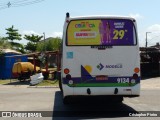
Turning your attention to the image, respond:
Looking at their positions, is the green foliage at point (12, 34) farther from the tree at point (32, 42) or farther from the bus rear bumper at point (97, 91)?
the bus rear bumper at point (97, 91)

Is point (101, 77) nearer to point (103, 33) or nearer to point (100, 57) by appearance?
point (100, 57)

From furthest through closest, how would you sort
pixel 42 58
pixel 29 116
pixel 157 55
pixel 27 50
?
pixel 27 50 → pixel 157 55 → pixel 42 58 → pixel 29 116

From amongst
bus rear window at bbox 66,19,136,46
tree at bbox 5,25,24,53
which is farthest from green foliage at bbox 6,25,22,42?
bus rear window at bbox 66,19,136,46

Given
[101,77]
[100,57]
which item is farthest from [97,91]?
[100,57]

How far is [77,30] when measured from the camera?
510 inches

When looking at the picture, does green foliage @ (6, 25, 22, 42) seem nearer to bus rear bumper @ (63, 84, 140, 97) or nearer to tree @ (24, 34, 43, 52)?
tree @ (24, 34, 43, 52)

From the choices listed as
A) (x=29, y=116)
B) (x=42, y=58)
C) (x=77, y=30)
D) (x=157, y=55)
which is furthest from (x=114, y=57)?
(x=157, y=55)

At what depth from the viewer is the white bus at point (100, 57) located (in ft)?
41.8

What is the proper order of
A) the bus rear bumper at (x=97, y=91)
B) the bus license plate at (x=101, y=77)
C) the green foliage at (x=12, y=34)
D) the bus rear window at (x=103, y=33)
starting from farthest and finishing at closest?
1. the green foliage at (x=12, y=34)
2. the bus rear window at (x=103, y=33)
3. the bus license plate at (x=101, y=77)
4. the bus rear bumper at (x=97, y=91)

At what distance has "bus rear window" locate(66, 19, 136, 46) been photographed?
12.9m

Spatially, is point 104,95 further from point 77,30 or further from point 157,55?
point 157,55

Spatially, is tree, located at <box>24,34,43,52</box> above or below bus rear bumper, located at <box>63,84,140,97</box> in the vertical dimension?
above

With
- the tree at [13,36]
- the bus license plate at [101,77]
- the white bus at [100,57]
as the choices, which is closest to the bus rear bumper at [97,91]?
the white bus at [100,57]

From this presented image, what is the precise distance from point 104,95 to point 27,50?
86444 millimetres
